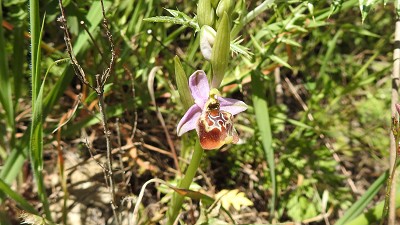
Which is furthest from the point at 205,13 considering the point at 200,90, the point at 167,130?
the point at 167,130

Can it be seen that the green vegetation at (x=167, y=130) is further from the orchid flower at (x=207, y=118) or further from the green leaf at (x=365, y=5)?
the orchid flower at (x=207, y=118)

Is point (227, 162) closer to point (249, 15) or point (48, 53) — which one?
point (249, 15)

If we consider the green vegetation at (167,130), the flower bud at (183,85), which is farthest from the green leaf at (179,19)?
the flower bud at (183,85)

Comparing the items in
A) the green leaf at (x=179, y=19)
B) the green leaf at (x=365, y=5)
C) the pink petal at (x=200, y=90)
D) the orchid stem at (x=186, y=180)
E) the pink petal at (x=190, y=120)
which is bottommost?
the orchid stem at (x=186, y=180)

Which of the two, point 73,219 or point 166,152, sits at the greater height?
point 166,152

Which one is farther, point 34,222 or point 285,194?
point 285,194

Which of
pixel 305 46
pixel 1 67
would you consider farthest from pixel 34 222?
pixel 305 46

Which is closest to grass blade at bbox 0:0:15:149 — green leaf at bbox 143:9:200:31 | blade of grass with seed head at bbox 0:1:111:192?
blade of grass with seed head at bbox 0:1:111:192
